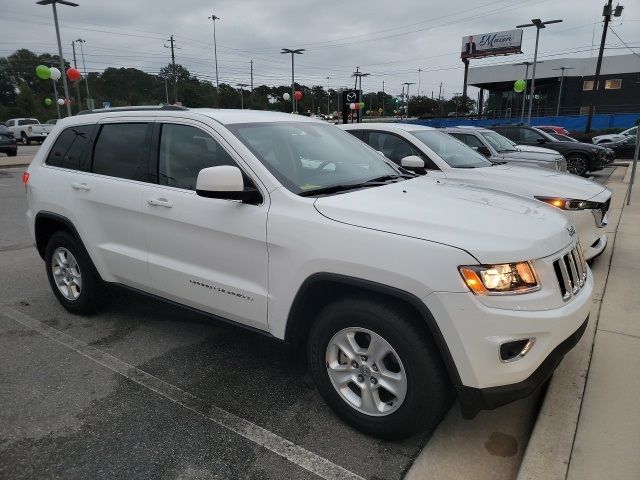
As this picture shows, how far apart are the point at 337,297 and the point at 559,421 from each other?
4.72ft

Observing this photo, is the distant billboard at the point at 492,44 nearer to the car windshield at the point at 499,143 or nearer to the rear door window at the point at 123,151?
the car windshield at the point at 499,143

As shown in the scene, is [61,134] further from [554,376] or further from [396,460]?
[554,376]

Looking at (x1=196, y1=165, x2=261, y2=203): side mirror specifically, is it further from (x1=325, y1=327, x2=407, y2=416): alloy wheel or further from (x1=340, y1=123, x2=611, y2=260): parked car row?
A: (x1=340, y1=123, x2=611, y2=260): parked car row

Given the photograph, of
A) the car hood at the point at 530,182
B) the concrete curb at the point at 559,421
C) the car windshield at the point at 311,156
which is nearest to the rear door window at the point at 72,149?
the car windshield at the point at 311,156

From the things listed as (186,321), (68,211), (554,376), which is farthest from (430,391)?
(68,211)

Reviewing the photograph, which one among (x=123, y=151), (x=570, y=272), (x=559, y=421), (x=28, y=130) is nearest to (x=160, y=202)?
(x=123, y=151)

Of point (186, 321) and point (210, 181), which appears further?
point (186, 321)

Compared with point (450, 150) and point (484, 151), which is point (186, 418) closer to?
point (450, 150)

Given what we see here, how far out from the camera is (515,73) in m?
53.8

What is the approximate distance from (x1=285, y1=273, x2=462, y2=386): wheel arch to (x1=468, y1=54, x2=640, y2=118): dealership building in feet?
176

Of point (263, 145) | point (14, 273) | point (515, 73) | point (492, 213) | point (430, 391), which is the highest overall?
point (515, 73)

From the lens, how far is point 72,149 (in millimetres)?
4227

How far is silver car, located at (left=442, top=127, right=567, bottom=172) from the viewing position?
8625mm

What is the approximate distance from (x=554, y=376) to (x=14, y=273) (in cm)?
576
